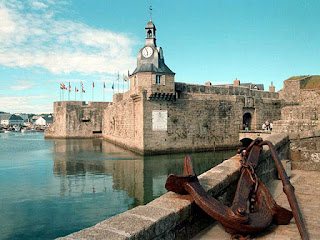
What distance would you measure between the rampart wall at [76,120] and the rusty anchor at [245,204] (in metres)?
37.4

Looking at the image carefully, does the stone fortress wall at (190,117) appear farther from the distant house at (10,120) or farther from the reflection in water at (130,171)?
the distant house at (10,120)

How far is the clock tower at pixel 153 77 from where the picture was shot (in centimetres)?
2009

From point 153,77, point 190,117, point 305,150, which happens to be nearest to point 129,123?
point 153,77

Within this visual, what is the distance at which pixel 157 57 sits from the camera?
2223cm

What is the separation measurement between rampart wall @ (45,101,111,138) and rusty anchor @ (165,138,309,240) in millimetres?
37423

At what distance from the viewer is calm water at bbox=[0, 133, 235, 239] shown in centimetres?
765

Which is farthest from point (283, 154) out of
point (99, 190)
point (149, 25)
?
point (149, 25)

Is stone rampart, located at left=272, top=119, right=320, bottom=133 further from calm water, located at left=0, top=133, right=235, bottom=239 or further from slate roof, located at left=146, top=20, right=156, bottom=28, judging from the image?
slate roof, located at left=146, top=20, right=156, bottom=28

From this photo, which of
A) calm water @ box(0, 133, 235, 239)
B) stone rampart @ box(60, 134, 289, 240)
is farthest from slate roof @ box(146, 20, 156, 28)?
stone rampart @ box(60, 134, 289, 240)

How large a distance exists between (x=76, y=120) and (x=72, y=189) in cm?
2962

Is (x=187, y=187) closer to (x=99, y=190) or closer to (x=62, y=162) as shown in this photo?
(x=99, y=190)

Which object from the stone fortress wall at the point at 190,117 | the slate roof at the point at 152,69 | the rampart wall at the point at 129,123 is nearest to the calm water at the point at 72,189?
the stone fortress wall at the point at 190,117

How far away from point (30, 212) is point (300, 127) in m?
8.43

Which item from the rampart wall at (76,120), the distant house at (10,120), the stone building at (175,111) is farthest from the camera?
the distant house at (10,120)
